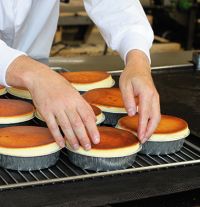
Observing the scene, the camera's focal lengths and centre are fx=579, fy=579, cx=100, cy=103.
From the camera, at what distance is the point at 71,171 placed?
1.68m

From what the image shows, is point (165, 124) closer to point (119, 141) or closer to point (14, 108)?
point (119, 141)

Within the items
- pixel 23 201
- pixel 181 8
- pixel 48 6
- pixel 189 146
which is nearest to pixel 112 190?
pixel 23 201

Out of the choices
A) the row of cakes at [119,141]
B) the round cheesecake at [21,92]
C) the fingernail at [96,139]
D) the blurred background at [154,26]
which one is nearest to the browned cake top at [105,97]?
the row of cakes at [119,141]

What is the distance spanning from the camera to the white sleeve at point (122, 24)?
2086 millimetres

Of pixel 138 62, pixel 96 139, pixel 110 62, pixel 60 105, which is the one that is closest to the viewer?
pixel 60 105

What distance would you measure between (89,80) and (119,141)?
26.4 inches

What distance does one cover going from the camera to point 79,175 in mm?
1632

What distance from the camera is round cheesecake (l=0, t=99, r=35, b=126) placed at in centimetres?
192

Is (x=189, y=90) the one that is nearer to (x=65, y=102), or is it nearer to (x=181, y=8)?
(x=65, y=102)

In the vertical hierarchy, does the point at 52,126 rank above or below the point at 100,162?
above

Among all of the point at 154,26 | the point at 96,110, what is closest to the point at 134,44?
the point at 96,110

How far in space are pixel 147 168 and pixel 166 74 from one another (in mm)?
1104

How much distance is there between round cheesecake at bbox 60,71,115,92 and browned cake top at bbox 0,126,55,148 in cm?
52

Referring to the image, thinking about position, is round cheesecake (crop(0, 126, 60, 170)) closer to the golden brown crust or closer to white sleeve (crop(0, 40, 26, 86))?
white sleeve (crop(0, 40, 26, 86))
